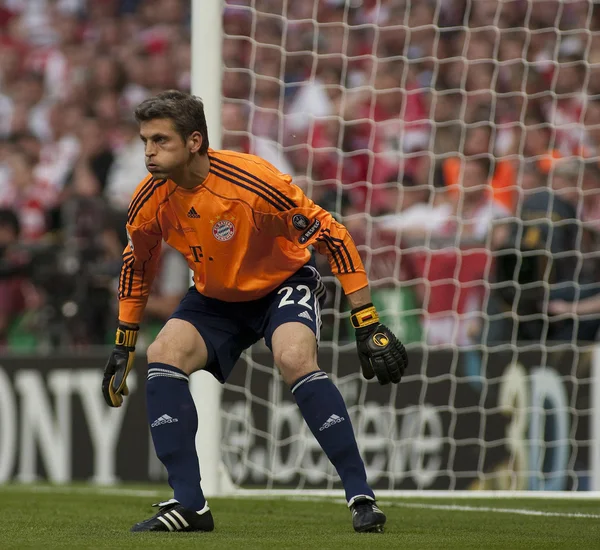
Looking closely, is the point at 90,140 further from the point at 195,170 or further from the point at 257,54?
the point at 195,170

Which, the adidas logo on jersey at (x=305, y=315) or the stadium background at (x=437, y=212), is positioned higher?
the stadium background at (x=437, y=212)

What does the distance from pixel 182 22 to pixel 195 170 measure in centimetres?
870

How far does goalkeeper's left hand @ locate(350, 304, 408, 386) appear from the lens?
176 inches

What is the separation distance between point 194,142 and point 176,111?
0.48 feet

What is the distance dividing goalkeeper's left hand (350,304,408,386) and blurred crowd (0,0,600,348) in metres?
3.34

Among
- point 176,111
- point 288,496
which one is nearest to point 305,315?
point 176,111

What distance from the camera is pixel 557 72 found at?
8.07 meters

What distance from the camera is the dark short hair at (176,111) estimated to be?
4.45 metres

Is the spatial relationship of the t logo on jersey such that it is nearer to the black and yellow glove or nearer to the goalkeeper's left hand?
the black and yellow glove

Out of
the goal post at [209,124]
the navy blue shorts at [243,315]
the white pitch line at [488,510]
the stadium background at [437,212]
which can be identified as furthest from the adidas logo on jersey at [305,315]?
the stadium background at [437,212]

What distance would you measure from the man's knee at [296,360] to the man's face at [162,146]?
2.62ft

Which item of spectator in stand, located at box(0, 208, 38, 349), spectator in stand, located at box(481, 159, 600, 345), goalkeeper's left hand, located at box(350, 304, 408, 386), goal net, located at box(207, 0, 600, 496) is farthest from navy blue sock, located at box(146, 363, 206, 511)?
spectator in stand, located at box(0, 208, 38, 349)

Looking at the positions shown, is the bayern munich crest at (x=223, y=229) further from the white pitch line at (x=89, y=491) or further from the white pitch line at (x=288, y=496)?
the white pitch line at (x=89, y=491)

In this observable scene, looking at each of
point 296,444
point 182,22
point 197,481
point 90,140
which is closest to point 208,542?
point 197,481
